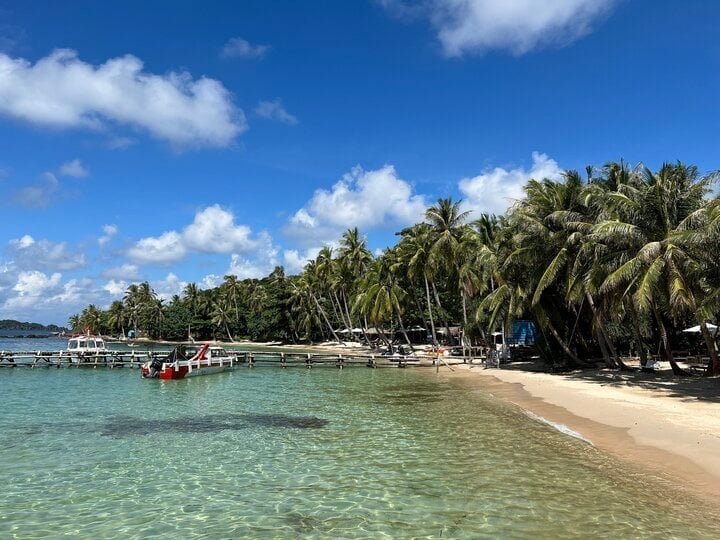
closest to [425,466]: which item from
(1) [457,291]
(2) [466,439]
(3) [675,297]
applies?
(2) [466,439]

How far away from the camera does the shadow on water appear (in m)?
16.3

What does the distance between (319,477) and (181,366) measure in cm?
2453

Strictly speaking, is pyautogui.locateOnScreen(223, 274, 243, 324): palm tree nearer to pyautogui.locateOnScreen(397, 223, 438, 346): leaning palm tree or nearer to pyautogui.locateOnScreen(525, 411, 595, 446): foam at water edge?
pyautogui.locateOnScreen(397, 223, 438, 346): leaning palm tree

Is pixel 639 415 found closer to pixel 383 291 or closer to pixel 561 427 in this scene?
pixel 561 427

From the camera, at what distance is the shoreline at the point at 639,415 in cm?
1121

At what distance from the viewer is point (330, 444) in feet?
46.2

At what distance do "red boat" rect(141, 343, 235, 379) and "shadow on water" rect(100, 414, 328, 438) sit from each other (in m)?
14.5

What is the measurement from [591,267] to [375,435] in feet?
46.2

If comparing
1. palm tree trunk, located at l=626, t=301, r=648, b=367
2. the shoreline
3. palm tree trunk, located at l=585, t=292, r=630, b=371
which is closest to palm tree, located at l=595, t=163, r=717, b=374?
palm tree trunk, located at l=626, t=301, r=648, b=367

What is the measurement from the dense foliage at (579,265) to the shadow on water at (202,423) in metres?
12.8

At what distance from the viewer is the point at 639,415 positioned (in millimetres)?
16094

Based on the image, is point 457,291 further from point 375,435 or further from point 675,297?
point 375,435

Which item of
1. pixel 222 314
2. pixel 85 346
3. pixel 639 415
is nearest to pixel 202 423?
pixel 639 415

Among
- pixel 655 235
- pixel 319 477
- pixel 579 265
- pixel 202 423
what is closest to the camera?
pixel 319 477
